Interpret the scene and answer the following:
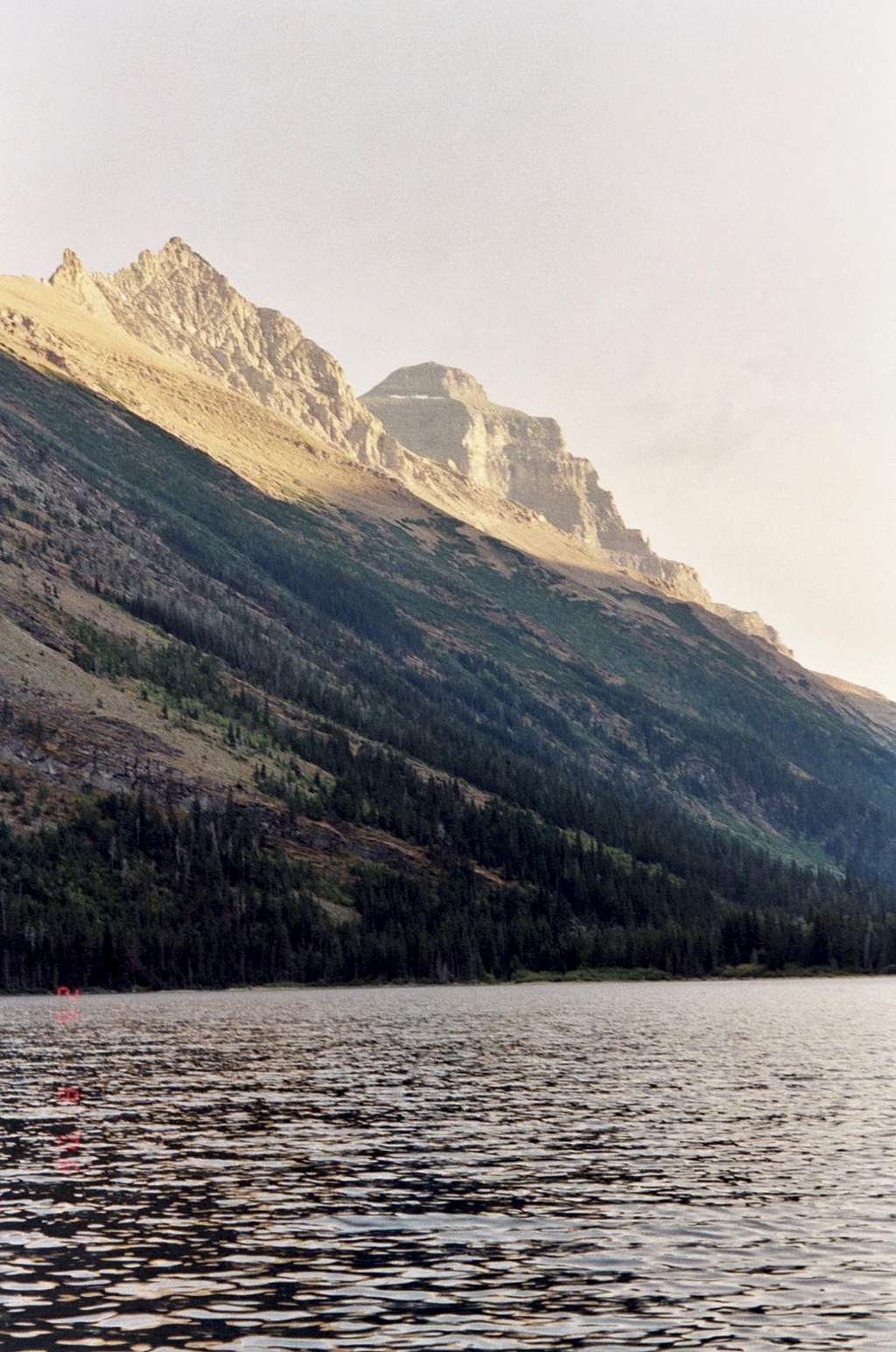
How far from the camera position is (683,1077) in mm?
99750

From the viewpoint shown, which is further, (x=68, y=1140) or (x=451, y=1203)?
(x=68, y=1140)

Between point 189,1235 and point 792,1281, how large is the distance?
18.8 m

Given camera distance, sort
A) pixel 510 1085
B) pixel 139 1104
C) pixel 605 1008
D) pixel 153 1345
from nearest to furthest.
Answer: pixel 153 1345, pixel 139 1104, pixel 510 1085, pixel 605 1008

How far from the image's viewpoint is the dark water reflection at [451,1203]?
37625 mm

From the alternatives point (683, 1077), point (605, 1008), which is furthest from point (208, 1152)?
point (605, 1008)

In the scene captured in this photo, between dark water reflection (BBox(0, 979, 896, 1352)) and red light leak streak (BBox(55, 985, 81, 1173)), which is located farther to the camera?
red light leak streak (BBox(55, 985, 81, 1173))

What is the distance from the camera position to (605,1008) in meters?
189

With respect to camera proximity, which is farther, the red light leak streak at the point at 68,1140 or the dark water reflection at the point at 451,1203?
the red light leak streak at the point at 68,1140

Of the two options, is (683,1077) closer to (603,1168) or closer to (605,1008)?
(603,1168)

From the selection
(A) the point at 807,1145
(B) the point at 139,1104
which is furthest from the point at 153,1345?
(B) the point at 139,1104

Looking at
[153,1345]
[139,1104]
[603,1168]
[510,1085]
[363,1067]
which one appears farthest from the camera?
[363,1067]

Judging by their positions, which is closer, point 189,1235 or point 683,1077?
point 189,1235

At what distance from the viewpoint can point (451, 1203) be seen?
54312 mm

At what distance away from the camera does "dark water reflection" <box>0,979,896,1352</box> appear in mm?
37625
